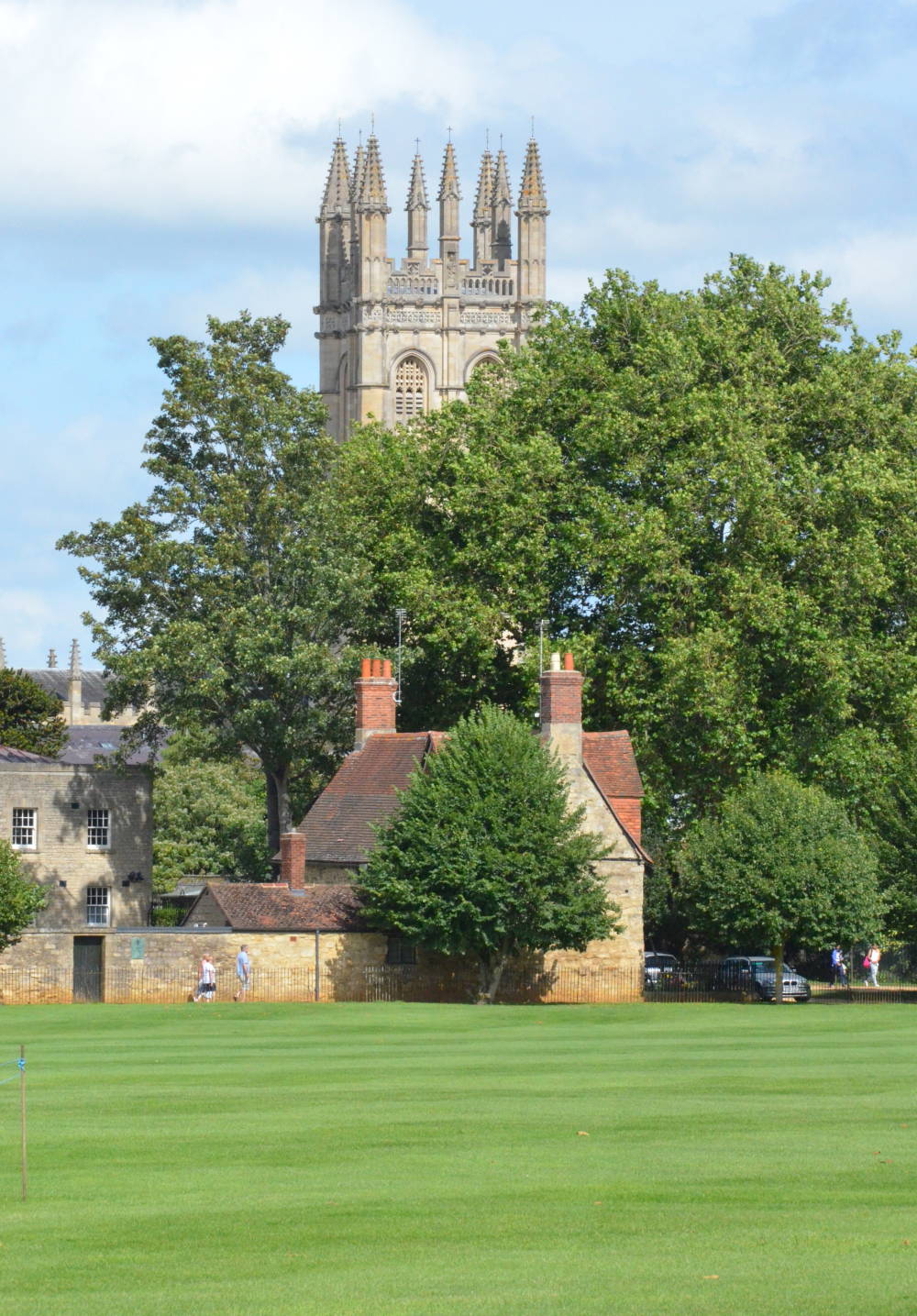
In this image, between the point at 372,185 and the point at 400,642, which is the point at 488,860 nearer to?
the point at 400,642

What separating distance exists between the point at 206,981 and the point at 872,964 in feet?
62.2

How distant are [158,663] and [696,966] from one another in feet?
50.5

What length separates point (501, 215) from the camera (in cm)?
14500

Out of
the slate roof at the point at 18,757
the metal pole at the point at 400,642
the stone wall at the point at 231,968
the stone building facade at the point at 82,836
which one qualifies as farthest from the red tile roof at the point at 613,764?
the slate roof at the point at 18,757

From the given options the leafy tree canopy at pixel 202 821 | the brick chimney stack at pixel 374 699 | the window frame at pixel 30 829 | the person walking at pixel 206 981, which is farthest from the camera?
the leafy tree canopy at pixel 202 821

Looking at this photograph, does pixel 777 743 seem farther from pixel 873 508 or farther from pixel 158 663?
pixel 158 663

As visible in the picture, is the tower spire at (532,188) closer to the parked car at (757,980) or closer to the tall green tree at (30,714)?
the tall green tree at (30,714)

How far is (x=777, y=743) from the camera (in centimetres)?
5453

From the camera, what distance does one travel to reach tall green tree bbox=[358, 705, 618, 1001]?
A: 45469 millimetres

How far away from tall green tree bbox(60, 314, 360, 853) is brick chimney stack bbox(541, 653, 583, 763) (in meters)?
7.38

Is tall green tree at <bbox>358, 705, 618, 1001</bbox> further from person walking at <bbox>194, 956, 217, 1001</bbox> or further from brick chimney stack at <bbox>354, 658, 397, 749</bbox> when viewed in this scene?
brick chimney stack at <bbox>354, 658, 397, 749</bbox>

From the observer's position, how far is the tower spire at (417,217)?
462 ft

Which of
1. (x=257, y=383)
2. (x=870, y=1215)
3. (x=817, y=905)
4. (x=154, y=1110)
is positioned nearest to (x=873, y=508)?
(x=817, y=905)

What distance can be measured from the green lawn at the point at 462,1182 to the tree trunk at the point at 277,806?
26542 mm
